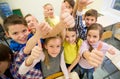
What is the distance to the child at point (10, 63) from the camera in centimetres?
91

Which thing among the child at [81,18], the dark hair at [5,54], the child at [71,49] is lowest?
the child at [71,49]

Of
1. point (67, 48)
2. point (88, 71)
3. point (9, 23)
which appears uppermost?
point (9, 23)

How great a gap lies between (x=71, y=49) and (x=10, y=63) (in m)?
0.54

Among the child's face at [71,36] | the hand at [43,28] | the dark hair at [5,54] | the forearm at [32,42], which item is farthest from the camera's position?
the child's face at [71,36]

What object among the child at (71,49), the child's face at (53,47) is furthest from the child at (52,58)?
the child at (71,49)

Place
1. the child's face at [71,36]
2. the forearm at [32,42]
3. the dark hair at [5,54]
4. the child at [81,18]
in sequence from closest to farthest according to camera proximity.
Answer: the forearm at [32,42]
the dark hair at [5,54]
the child at [81,18]
the child's face at [71,36]

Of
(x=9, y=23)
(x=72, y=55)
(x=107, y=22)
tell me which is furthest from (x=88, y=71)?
(x=107, y=22)

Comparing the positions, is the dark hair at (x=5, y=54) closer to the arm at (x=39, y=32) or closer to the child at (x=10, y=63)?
the child at (x=10, y=63)

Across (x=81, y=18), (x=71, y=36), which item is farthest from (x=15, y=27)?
(x=81, y=18)

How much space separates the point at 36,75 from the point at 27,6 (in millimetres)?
2613

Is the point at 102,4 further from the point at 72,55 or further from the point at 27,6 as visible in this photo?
the point at 72,55

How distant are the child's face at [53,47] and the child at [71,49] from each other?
20 centimetres

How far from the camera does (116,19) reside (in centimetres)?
316

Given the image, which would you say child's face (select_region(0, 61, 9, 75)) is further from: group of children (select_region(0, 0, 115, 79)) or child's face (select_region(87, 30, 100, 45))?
child's face (select_region(87, 30, 100, 45))
